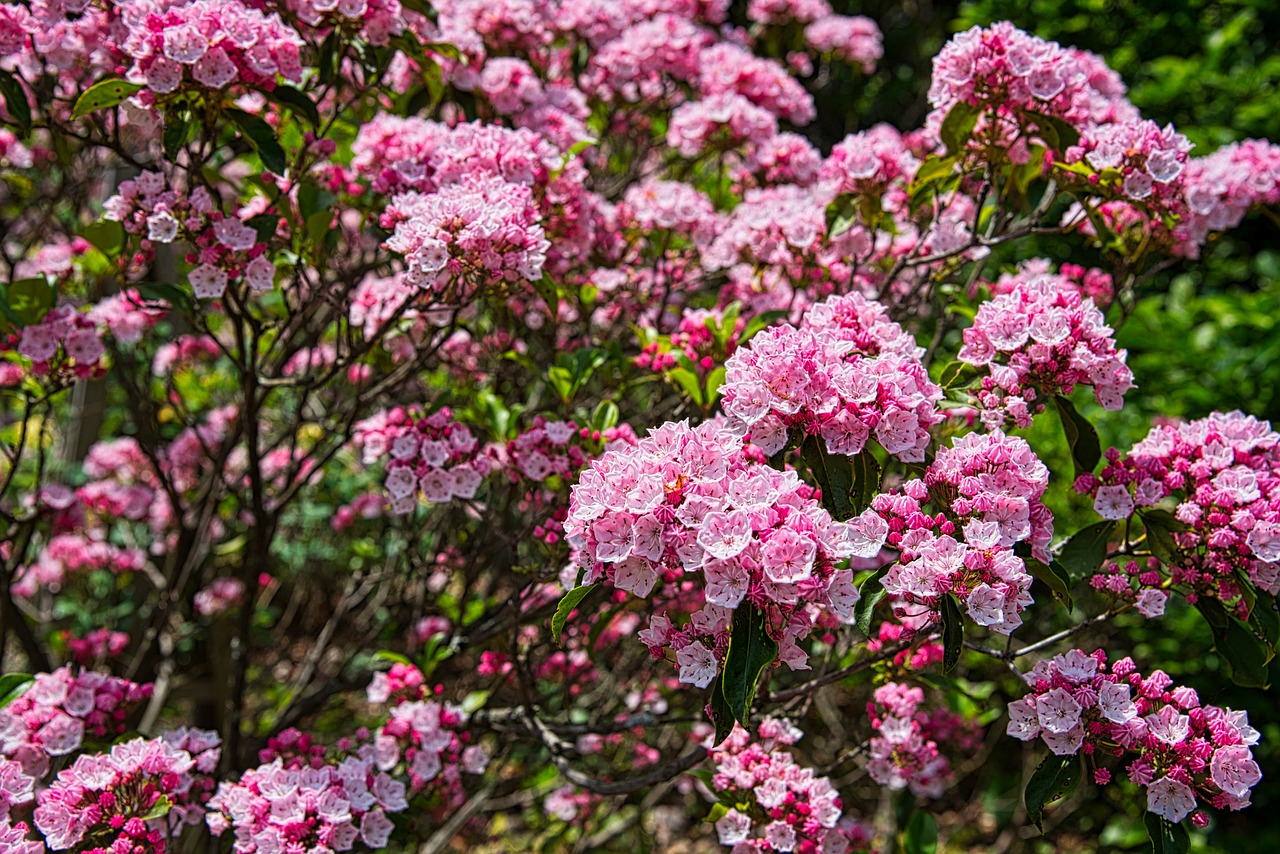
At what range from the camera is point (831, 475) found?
61.6 inches

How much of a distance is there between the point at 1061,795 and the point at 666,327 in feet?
5.88

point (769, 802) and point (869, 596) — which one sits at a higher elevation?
point (869, 596)

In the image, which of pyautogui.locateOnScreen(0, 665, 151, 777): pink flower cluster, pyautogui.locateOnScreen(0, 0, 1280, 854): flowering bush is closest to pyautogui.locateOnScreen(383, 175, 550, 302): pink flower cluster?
pyautogui.locateOnScreen(0, 0, 1280, 854): flowering bush

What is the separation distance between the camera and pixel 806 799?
1958 mm

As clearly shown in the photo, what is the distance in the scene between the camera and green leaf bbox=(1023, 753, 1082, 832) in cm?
157

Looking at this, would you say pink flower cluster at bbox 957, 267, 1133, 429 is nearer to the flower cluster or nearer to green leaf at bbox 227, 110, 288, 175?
the flower cluster

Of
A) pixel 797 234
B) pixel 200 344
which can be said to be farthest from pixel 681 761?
pixel 200 344

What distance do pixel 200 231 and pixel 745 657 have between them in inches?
61.2

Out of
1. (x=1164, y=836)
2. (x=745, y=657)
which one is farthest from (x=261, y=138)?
(x=1164, y=836)

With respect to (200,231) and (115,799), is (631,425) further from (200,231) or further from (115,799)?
(115,799)

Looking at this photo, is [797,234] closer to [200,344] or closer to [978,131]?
[978,131]

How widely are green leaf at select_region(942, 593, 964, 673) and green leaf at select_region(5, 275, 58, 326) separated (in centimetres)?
215

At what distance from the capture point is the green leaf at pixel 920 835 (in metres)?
2.58

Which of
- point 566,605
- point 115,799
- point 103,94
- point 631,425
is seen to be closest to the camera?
point 566,605
